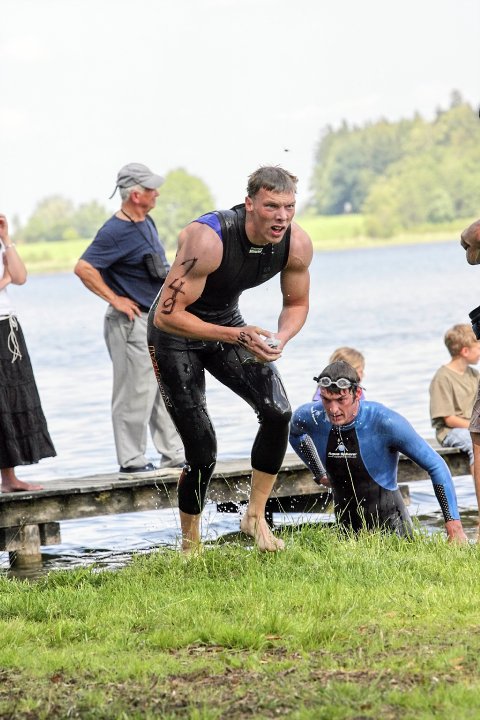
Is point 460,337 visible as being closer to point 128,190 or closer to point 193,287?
point 128,190

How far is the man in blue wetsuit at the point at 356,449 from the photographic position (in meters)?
8.13

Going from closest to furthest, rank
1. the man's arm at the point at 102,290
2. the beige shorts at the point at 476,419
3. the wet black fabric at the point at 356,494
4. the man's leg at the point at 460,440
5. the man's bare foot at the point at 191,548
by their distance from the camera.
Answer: the man's bare foot at the point at 191,548
the beige shorts at the point at 476,419
the wet black fabric at the point at 356,494
the man's arm at the point at 102,290
the man's leg at the point at 460,440

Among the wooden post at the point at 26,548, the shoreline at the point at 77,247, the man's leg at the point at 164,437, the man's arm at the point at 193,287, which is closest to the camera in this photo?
the man's arm at the point at 193,287

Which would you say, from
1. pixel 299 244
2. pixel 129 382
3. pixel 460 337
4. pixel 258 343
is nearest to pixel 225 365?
pixel 258 343

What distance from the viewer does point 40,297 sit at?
91.1m

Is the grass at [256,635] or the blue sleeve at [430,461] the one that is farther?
the blue sleeve at [430,461]

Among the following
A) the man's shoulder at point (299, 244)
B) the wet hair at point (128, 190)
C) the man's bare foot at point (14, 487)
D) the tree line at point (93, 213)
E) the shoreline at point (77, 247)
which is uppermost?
the tree line at point (93, 213)

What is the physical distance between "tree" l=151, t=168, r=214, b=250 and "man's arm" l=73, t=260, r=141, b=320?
109 m

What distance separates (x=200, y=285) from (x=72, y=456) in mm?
10649

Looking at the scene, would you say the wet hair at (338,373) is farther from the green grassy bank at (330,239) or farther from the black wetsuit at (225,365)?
the green grassy bank at (330,239)

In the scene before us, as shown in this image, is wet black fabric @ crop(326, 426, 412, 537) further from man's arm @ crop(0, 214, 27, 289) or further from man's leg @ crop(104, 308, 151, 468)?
man's arm @ crop(0, 214, 27, 289)

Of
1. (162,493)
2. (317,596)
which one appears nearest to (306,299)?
(317,596)

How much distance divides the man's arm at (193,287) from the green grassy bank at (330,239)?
106016 mm

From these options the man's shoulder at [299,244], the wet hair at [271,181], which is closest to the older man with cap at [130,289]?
the man's shoulder at [299,244]
